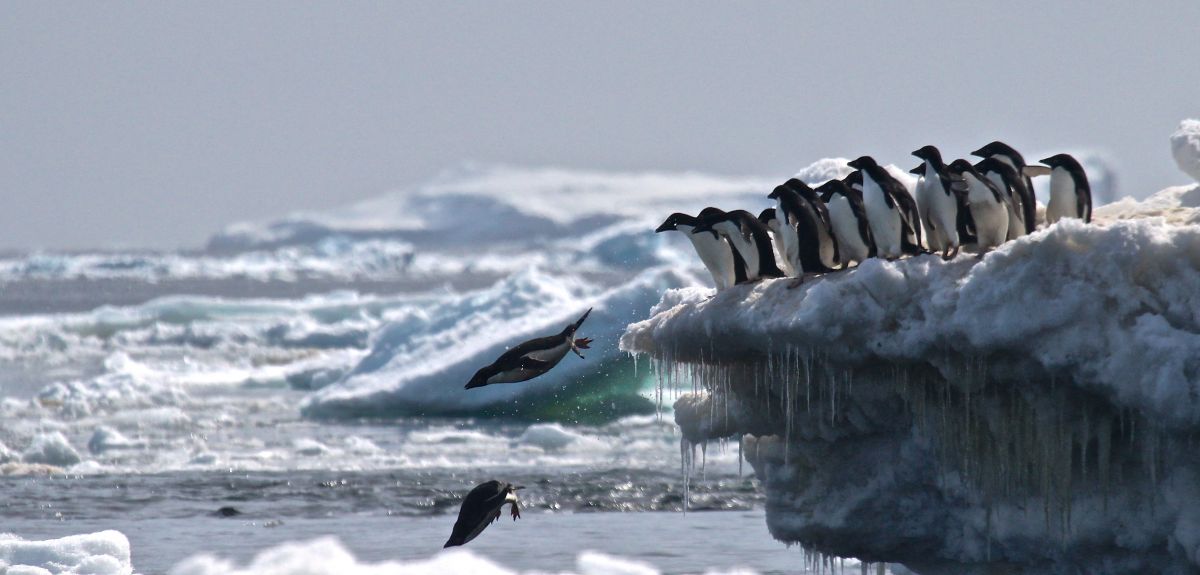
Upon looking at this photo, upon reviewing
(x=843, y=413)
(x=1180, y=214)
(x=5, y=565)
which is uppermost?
(x=1180, y=214)

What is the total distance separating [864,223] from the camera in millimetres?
8695

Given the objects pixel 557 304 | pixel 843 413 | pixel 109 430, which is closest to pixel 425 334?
pixel 557 304

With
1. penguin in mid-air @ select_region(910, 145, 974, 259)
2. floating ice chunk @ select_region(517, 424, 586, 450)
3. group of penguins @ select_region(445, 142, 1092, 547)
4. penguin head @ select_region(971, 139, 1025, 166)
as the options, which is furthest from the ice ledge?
floating ice chunk @ select_region(517, 424, 586, 450)

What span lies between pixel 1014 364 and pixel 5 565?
6334 mm

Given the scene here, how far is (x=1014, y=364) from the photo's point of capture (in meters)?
7.65

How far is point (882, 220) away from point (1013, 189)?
0.75 m

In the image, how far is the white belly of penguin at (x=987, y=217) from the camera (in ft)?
27.1

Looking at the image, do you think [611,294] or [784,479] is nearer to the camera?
[784,479]

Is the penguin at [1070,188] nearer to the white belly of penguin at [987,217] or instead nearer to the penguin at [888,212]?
the white belly of penguin at [987,217]

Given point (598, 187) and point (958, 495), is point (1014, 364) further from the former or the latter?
point (598, 187)

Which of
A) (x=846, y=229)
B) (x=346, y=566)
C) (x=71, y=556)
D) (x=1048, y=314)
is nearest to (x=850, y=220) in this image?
(x=846, y=229)

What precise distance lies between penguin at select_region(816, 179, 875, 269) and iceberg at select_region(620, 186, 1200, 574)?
1.27ft

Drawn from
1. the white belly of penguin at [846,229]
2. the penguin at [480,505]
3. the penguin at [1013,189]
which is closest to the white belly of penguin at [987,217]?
the penguin at [1013,189]

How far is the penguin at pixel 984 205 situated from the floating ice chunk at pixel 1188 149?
1.67 meters
